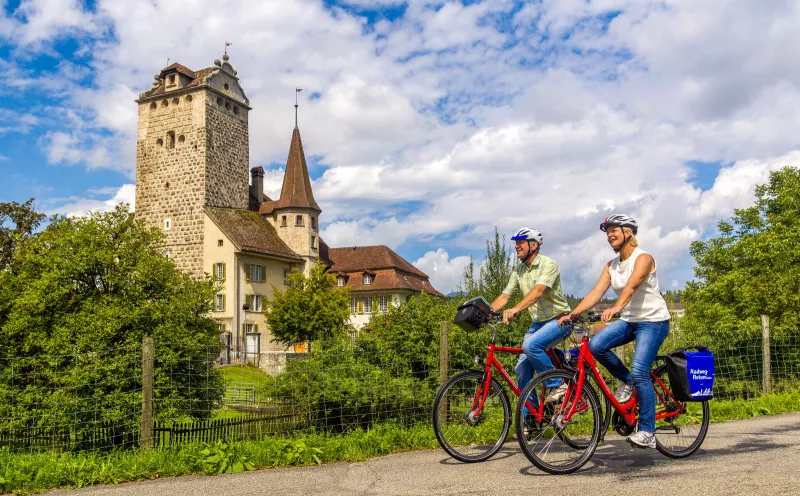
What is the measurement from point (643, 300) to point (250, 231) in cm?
5276

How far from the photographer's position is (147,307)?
66.5 feet

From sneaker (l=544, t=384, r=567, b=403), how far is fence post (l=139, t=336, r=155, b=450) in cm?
404

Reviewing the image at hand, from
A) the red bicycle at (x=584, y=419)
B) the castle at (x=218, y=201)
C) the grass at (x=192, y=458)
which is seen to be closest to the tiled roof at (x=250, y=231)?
the castle at (x=218, y=201)

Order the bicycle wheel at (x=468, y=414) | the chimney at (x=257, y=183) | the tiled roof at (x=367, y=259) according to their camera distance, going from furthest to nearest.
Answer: the tiled roof at (x=367, y=259) < the chimney at (x=257, y=183) < the bicycle wheel at (x=468, y=414)

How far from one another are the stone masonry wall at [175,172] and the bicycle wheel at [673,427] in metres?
50.3

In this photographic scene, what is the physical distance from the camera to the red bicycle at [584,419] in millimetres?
5715

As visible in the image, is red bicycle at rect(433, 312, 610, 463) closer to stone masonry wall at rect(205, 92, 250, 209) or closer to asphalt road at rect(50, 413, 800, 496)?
asphalt road at rect(50, 413, 800, 496)

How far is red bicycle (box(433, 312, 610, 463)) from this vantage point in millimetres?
6148

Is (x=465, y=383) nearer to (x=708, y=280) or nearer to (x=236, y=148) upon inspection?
(x=708, y=280)

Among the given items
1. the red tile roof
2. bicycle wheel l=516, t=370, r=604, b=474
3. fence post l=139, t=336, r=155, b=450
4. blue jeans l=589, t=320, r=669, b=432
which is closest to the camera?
bicycle wheel l=516, t=370, r=604, b=474

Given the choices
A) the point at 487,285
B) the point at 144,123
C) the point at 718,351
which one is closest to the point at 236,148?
the point at 144,123

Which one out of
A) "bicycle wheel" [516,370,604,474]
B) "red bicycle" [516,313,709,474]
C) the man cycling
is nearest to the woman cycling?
"red bicycle" [516,313,709,474]

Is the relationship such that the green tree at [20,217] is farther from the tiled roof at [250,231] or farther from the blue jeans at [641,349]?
the blue jeans at [641,349]

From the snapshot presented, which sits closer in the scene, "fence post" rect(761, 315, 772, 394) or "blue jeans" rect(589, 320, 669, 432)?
"blue jeans" rect(589, 320, 669, 432)
